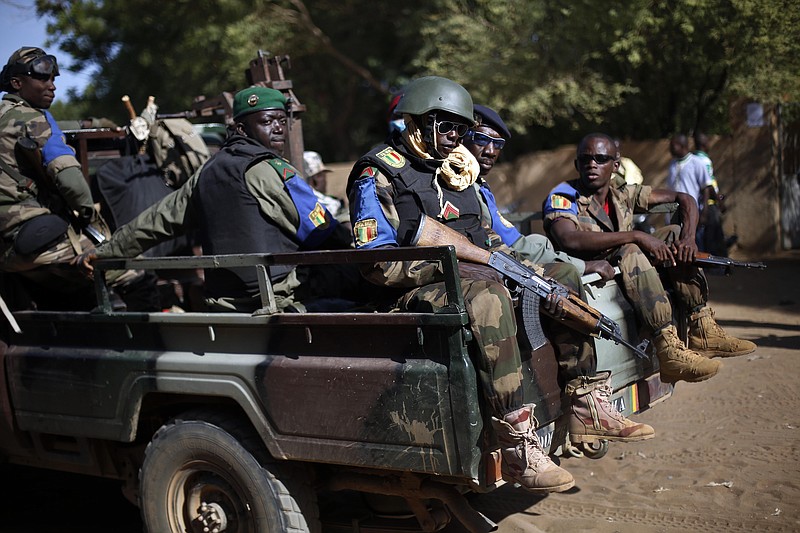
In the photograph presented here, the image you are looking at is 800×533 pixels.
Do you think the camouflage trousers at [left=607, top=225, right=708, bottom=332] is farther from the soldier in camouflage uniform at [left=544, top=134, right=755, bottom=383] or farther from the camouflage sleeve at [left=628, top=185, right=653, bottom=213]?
the camouflage sleeve at [left=628, top=185, right=653, bottom=213]

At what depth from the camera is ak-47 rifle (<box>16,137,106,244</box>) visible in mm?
4609

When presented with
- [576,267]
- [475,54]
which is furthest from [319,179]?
[475,54]

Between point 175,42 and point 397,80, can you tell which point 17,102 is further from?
point 175,42

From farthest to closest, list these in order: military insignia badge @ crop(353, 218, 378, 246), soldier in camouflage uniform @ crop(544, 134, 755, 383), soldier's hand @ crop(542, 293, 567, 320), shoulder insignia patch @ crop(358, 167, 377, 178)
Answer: soldier in camouflage uniform @ crop(544, 134, 755, 383) < shoulder insignia patch @ crop(358, 167, 377, 178) < military insignia badge @ crop(353, 218, 378, 246) < soldier's hand @ crop(542, 293, 567, 320)

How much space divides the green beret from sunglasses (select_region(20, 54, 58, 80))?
1282 millimetres

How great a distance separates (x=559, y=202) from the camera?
4.91 metres

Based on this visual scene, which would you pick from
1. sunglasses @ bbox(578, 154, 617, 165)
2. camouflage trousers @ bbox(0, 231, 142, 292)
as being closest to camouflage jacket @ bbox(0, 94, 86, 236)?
camouflage trousers @ bbox(0, 231, 142, 292)

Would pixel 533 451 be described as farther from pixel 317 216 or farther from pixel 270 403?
pixel 317 216

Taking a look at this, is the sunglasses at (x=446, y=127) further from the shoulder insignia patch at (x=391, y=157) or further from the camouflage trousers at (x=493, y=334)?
the camouflage trousers at (x=493, y=334)

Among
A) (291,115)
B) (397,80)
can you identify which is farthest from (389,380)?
(397,80)

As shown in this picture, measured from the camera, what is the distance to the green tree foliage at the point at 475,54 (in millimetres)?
11375

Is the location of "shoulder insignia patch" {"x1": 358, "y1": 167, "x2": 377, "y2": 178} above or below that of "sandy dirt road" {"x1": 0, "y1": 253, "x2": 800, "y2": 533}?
above

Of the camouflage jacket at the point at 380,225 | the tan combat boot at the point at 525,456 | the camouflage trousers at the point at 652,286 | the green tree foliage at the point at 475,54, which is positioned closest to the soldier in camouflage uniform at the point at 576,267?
the camouflage trousers at the point at 652,286

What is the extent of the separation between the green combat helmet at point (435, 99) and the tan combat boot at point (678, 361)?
1.43 meters
